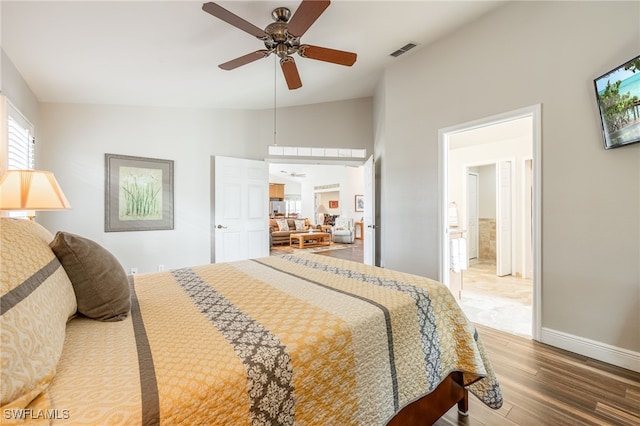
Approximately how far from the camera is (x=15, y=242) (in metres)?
0.87

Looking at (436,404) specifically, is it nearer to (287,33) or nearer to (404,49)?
(287,33)

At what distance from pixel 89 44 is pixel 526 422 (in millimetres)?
4075

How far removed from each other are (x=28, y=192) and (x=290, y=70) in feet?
6.95

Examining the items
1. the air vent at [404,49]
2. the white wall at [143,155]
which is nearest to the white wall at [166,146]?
the white wall at [143,155]

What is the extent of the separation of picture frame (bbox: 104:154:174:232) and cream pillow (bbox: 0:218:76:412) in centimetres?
300

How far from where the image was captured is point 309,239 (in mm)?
8828

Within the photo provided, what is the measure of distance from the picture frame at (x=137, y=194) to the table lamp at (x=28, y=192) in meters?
1.68

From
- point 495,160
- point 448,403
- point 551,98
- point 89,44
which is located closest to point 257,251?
point 89,44

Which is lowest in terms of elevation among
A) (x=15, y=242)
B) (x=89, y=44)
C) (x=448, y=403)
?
(x=448, y=403)

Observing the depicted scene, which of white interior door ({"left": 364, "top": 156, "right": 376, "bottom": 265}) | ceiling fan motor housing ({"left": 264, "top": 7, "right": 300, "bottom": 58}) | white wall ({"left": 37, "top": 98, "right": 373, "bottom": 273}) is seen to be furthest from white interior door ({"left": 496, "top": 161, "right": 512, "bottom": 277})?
ceiling fan motor housing ({"left": 264, "top": 7, "right": 300, "bottom": 58})

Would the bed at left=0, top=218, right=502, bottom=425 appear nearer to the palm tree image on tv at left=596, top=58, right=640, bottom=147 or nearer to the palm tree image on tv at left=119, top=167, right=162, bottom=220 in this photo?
the palm tree image on tv at left=596, top=58, right=640, bottom=147

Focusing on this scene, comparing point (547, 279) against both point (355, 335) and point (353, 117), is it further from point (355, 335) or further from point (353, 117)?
point (353, 117)

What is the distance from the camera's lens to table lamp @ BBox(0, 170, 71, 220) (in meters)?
1.85

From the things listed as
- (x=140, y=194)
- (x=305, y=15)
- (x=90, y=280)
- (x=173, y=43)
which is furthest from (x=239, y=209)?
(x=90, y=280)
